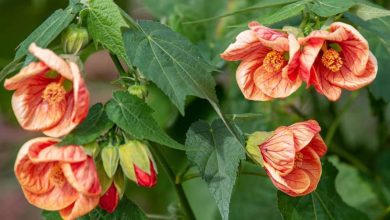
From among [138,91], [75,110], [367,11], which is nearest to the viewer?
[75,110]

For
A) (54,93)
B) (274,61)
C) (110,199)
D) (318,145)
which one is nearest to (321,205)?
(318,145)

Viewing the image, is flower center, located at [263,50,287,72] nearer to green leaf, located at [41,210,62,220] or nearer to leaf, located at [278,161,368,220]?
leaf, located at [278,161,368,220]

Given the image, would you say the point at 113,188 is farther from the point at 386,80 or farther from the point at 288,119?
the point at 288,119

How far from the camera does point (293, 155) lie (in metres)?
1.10

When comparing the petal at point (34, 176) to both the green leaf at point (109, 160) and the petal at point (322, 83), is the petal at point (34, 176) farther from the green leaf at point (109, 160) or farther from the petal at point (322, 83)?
the petal at point (322, 83)

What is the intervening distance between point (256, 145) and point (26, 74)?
345 mm

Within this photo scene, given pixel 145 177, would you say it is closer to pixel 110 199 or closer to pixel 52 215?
pixel 110 199

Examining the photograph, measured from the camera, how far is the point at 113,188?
1089 mm

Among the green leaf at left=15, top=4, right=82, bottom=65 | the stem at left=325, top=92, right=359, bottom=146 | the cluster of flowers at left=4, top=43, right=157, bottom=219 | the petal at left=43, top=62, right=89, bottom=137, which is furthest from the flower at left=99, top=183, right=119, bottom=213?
the stem at left=325, top=92, right=359, bottom=146

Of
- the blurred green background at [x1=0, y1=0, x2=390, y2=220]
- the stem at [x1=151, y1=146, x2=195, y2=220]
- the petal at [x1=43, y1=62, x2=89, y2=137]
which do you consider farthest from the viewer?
the blurred green background at [x1=0, y1=0, x2=390, y2=220]

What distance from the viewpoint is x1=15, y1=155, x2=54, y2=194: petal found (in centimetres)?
105

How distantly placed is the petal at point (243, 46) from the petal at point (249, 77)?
19 mm

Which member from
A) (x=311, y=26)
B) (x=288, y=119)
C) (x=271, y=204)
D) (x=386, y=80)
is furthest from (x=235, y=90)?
(x=311, y=26)

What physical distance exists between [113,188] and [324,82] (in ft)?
1.12
